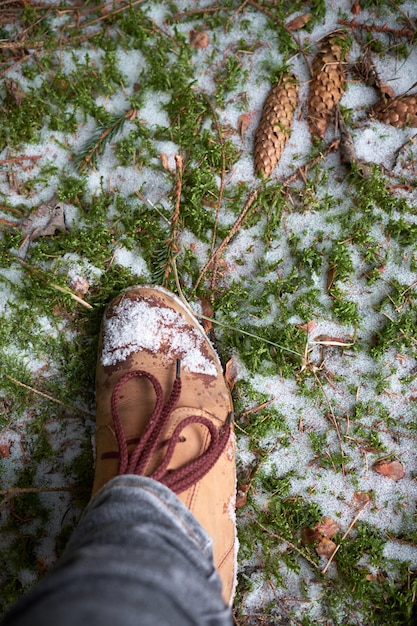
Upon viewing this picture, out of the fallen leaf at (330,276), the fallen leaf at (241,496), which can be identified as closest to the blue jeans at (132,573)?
the fallen leaf at (241,496)

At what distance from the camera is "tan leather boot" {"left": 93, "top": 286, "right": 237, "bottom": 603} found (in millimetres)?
1459

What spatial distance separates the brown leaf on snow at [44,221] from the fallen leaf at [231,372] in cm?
81

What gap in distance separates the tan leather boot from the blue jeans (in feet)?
0.51

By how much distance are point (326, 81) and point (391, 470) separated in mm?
1445

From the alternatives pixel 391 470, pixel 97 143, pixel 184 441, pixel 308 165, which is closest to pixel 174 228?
pixel 97 143

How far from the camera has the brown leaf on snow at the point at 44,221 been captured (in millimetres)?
1926

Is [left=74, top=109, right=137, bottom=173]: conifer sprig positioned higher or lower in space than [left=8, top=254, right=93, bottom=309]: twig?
higher

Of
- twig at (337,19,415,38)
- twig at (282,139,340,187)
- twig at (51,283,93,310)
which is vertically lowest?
twig at (51,283,93,310)

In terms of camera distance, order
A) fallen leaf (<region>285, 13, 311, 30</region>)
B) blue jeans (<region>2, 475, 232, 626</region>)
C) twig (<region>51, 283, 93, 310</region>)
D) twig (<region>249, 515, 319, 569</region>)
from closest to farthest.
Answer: blue jeans (<region>2, 475, 232, 626</region>), twig (<region>249, 515, 319, 569</region>), twig (<region>51, 283, 93, 310</region>), fallen leaf (<region>285, 13, 311, 30</region>)

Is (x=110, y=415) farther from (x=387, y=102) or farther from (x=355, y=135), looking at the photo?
(x=387, y=102)

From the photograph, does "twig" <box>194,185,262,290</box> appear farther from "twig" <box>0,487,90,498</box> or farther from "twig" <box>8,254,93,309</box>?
"twig" <box>0,487,90,498</box>

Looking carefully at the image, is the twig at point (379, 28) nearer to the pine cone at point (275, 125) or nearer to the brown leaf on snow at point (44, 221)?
the pine cone at point (275, 125)

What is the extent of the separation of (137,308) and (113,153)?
0.64 meters

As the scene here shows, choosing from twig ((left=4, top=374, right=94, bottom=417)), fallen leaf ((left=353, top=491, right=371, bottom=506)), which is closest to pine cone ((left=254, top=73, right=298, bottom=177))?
twig ((left=4, top=374, right=94, bottom=417))
